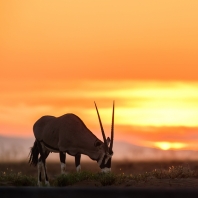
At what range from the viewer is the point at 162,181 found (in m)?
16.2

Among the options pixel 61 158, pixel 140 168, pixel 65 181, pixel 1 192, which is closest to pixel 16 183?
pixel 65 181

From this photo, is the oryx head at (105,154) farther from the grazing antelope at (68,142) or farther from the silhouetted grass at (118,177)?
the silhouetted grass at (118,177)

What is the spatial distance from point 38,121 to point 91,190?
59.8 ft

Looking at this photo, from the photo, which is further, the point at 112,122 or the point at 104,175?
the point at 112,122

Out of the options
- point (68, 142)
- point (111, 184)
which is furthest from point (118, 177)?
point (68, 142)

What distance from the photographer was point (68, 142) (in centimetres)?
2347

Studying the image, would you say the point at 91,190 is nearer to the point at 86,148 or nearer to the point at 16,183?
the point at 16,183

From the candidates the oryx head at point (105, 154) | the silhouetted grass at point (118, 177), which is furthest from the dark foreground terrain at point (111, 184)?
the oryx head at point (105, 154)

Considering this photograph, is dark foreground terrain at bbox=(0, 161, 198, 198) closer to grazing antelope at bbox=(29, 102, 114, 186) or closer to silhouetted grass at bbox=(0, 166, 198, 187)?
silhouetted grass at bbox=(0, 166, 198, 187)

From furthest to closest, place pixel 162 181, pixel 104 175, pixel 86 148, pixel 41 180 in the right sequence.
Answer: pixel 86 148 → pixel 41 180 → pixel 104 175 → pixel 162 181

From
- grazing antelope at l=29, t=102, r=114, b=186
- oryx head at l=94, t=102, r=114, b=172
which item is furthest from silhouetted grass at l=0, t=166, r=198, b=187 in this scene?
grazing antelope at l=29, t=102, r=114, b=186

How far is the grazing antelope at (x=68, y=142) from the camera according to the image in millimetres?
23234

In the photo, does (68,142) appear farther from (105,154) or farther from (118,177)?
(118,177)

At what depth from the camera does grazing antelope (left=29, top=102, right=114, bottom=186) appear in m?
23.2
